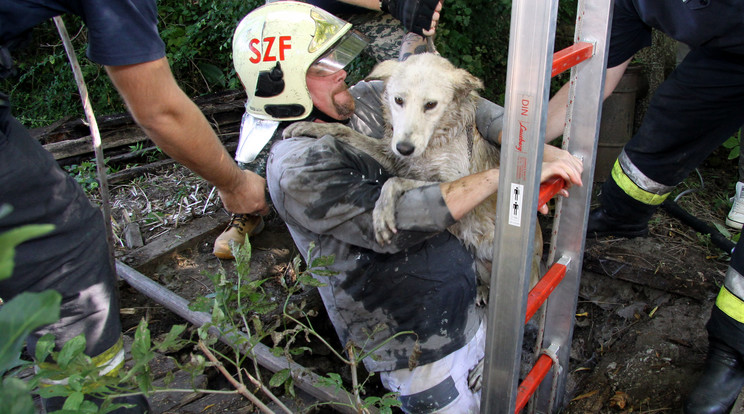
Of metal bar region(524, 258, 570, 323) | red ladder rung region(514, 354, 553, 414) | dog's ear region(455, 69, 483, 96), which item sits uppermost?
dog's ear region(455, 69, 483, 96)

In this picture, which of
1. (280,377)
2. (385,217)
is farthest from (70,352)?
(385,217)

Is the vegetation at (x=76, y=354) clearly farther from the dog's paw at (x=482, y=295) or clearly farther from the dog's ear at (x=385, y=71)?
the dog's paw at (x=482, y=295)

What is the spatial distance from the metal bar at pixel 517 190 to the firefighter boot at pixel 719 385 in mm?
1110

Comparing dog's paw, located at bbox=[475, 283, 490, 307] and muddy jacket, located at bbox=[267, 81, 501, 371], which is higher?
muddy jacket, located at bbox=[267, 81, 501, 371]

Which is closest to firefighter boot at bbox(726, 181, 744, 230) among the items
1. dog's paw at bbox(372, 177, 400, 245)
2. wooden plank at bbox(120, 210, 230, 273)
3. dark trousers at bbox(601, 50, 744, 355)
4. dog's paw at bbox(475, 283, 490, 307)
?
dark trousers at bbox(601, 50, 744, 355)

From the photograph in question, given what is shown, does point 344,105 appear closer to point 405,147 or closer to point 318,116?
point 318,116

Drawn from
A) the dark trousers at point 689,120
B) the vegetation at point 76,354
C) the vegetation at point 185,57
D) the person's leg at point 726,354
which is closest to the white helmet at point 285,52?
the vegetation at point 76,354

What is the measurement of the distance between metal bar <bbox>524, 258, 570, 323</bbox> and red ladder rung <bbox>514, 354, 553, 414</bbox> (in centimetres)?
38

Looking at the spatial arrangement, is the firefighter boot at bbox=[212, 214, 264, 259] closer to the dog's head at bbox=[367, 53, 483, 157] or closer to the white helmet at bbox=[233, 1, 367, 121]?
the white helmet at bbox=[233, 1, 367, 121]

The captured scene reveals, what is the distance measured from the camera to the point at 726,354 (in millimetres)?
2277

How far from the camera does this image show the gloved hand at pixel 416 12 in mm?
2740

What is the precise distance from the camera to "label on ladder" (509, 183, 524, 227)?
4.71ft

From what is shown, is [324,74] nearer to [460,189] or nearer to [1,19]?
[460,189]

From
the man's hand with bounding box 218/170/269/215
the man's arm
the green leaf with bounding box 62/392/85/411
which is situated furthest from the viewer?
the man's hand with bounding box 218/170/269/215
